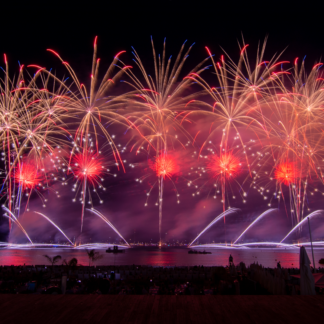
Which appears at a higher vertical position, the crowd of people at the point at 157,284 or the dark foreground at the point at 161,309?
the dark foreground at the point at 161,309

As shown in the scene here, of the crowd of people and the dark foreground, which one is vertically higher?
the dark foreground

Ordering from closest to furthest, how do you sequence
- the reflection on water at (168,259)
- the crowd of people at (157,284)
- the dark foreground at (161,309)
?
the dark foreground at (161,309) → the crowd of people at (157,284) → the reflection on water at (168,259)

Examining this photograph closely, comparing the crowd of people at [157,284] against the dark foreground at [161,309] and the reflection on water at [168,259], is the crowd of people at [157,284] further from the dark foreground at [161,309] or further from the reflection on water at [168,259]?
the reflection on water at [168,259]

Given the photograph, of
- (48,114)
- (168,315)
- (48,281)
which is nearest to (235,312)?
(168,315)

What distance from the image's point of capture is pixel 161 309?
673 cm

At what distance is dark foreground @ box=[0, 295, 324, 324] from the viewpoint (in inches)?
240

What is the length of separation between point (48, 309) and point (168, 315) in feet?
9.43

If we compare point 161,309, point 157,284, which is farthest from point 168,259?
point 161,309

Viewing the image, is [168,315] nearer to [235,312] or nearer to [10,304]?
[235,312]

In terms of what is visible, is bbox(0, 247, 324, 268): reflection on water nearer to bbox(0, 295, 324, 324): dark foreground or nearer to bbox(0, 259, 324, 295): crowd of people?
bbox(0, 259, 324, 295): crowd of people

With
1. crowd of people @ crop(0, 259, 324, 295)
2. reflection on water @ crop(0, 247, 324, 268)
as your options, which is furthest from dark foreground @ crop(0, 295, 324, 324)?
reflection on water @ crop(0, 247, 324, 268)

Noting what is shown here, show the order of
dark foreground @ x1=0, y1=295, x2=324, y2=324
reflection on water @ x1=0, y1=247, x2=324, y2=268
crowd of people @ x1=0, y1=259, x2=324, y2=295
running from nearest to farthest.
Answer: dark foreground @ x1=0, y1=295, x2=324, y2=324, crowd of people @ x1=0, y1=259, x2=324, y2=295, reflection on water @ x1=0, y1=247, x2=324, y2=268

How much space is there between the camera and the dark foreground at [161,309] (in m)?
6.10

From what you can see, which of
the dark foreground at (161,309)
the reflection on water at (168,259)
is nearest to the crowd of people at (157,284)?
the dark foreground at (161,309)
